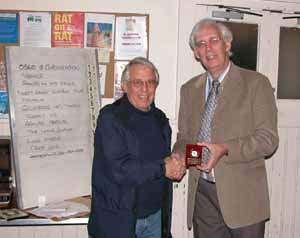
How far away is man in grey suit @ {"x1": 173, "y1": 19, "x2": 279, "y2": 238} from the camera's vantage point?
1.92 m

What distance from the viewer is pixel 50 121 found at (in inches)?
97.0

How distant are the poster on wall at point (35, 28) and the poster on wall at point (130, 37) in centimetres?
47

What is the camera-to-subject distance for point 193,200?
2178 mm

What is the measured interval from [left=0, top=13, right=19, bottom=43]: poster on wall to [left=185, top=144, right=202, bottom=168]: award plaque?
1.48 meters

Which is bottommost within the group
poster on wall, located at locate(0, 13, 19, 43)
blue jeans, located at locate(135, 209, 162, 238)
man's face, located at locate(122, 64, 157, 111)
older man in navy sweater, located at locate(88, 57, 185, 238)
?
blue jeans, located at locate(135, 209, 162, 238)

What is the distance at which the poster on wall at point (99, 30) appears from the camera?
271 cm

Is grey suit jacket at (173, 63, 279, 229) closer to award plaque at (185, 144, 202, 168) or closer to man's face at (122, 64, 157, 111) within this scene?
award plaque at (185, 144, 202, 168)

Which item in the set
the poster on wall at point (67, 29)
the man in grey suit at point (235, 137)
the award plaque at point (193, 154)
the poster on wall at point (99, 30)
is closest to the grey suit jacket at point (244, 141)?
the man in grey suit at point (235, 137)

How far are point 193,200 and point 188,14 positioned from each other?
129 centimetres

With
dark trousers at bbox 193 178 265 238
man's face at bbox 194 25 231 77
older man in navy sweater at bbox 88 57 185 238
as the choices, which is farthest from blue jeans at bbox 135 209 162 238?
man's face at bbox 194 25 231 77

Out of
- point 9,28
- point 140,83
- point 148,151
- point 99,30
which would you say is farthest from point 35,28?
point 148,151

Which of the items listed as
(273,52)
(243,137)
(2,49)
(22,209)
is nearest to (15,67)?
(2,49)

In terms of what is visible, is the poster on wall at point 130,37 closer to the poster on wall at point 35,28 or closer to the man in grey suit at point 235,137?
the poster on wall at point 35,28

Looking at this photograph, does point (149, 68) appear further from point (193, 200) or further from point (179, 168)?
point (193, 200)
